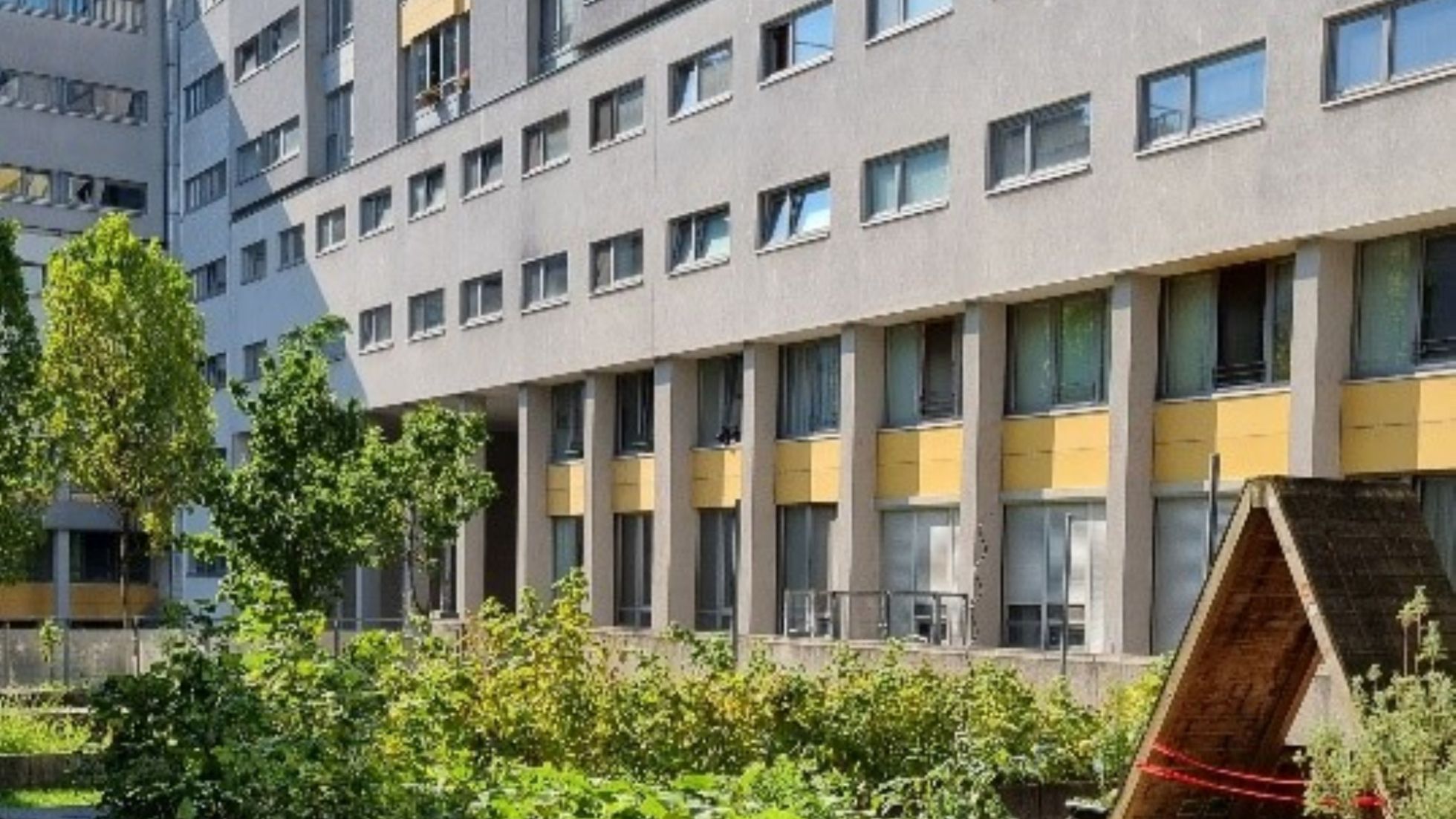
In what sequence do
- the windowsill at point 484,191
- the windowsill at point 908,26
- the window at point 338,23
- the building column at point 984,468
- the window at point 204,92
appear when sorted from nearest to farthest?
the building column at point 984,468 < the windowsill at point 908,26 < the windowsill at point 484,191 < the window at point 338,23 < the window at point 204,92

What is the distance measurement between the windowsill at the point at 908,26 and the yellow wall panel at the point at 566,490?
13679 mm

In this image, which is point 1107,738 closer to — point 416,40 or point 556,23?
point 556,23

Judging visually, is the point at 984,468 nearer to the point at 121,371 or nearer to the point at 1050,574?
the point at 1050,574

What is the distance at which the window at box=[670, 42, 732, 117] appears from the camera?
123 ft

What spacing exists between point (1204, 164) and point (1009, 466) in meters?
6.41

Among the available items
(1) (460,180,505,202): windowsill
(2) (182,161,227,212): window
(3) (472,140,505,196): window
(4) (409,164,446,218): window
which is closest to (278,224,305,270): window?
(2) (182,161,227,212): window

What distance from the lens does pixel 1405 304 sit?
24.3 m

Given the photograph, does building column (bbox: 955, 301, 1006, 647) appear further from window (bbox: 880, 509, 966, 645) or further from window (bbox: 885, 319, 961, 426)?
window (bbox: 885, 319, 961, 426)

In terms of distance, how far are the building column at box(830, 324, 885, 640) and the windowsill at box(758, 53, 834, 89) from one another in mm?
4799

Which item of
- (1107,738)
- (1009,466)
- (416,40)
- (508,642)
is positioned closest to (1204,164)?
(1009,466)

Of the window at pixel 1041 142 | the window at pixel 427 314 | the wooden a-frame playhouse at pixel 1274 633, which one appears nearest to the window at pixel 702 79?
the window at pixel 1041 142

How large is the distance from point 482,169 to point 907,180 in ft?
57.4

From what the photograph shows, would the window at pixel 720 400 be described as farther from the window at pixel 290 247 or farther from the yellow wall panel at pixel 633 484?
the window at pixel 290 247

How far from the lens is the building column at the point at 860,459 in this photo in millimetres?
33531
